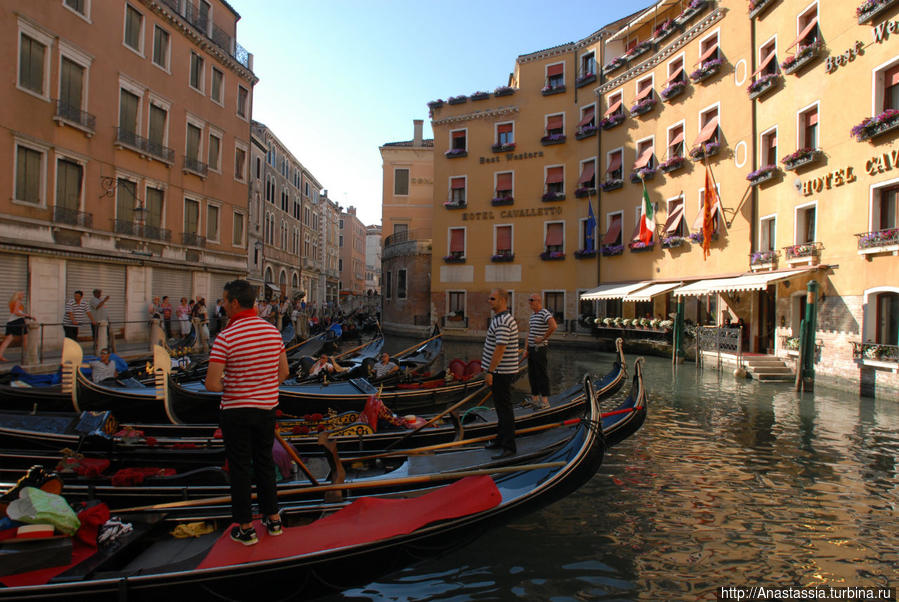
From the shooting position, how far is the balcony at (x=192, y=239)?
47.0 feet

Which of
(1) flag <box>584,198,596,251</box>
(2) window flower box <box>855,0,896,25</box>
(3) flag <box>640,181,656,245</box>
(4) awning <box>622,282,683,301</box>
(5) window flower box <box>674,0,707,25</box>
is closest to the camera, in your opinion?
(2) window flower box <box>855,0,896,25</box>

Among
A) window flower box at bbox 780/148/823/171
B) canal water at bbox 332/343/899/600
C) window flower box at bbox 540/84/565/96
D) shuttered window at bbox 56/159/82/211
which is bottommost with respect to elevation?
canal water at bbox 332/343/899/600

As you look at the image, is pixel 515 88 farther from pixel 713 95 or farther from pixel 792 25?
pixel 792 25

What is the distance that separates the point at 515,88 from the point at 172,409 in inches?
684

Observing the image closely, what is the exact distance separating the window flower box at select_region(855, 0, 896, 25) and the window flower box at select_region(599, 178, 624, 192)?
7745mm

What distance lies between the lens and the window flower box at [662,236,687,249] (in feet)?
46.2

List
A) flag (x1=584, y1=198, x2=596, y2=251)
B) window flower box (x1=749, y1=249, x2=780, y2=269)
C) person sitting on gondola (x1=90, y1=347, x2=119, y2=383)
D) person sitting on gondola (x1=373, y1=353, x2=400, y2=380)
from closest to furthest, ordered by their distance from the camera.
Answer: person sitting on gondola (x1=90, y1=347, x2=119, y2=383)
person sitting on gondola (x1=373, y1=353, x2=400, y2=380)
window flower box (x1=749, y1=249, x2=780, y2=269)
flag (x1=584, y1=198, x2=596, y2=251)

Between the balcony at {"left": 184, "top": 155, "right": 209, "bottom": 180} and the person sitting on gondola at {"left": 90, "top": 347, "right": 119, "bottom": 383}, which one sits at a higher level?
the balcony at {"left": 184, "top": 155, "right": 209, "bottom": 180}

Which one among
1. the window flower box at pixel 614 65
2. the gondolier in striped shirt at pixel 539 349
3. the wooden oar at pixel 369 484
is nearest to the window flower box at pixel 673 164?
the window flower box at pixel 614 65

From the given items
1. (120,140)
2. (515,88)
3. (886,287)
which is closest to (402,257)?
(515,88)

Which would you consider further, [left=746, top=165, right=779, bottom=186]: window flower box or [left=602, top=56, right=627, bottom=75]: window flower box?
[left=602, top=56, right=627, bottom=75]: window flower box

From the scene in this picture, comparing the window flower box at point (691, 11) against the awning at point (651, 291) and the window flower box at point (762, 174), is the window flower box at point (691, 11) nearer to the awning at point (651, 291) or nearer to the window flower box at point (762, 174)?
the window flower box at point (762, 174)

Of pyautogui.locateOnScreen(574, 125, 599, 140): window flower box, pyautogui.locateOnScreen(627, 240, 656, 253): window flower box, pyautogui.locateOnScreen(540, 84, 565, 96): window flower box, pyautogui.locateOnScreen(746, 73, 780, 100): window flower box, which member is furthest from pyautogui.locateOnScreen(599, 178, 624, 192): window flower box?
pyautogui.locateOnScreen(746, 73, 780, 100): window flower box

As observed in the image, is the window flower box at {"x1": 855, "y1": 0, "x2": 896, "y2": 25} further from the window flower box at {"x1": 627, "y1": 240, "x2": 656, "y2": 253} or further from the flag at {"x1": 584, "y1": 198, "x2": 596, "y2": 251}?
the flag at {"x1": 584, "y1": 198, "x2": 596, "y2": 251}
